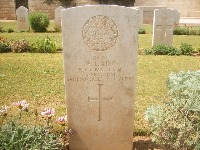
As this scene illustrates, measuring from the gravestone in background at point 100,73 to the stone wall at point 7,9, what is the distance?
82.5 ft

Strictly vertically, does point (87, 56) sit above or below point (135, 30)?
below

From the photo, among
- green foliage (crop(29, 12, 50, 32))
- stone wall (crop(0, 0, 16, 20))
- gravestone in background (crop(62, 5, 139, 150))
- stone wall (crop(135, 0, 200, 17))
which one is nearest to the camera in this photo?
gravestone in background (crop(62, 5, 139, 150))

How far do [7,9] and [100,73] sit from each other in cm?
2571

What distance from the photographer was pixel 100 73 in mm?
3807

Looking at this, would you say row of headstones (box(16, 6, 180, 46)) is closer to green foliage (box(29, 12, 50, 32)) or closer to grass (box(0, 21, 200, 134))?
grass (box(0, 21, 200, 134))

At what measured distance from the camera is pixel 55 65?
932 cm

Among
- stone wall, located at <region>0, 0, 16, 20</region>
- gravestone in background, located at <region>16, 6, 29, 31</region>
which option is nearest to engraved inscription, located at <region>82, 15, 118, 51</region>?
gravestone in background, located at <region>16, 6, 29, 31</region>

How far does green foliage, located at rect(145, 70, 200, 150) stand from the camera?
334 centimetres

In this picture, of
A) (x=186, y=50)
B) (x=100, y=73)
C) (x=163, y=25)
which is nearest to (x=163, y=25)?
(x=163, y=25)

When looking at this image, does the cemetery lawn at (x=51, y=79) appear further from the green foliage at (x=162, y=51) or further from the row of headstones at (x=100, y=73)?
the row of headstones at (x=100, y=73)

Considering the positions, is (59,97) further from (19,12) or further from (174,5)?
(174,5)

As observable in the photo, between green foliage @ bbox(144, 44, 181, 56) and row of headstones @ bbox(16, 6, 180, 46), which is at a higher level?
row of headstones @ bbox(16, 6, 180, 46)

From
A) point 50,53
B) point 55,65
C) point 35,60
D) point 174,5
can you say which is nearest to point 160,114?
point 55,65

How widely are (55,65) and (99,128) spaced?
5.63m
